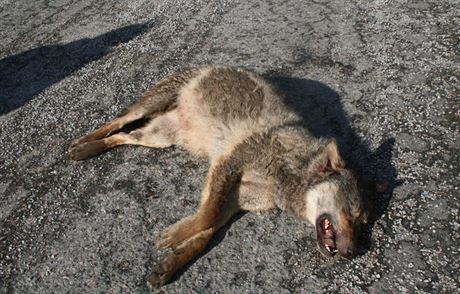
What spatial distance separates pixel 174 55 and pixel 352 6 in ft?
7.74

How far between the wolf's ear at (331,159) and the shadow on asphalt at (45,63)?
306 centimetres

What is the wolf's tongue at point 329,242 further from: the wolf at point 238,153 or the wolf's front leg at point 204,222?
the wolf's front leg at point 204,222

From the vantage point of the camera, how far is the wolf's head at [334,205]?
3434 mm

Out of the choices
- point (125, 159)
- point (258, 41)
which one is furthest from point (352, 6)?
point (125, 159)

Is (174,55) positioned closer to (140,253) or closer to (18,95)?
(18,95)

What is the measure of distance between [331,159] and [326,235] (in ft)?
1.91

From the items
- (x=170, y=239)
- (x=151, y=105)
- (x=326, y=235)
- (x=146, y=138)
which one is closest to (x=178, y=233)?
(x=170, y=239)

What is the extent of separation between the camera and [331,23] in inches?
234

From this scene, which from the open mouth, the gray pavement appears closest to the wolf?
the open mouth

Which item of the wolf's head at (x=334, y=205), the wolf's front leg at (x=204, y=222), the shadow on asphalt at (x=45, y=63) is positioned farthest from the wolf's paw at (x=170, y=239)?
the shadow on asphalt at (x=45, y=63)

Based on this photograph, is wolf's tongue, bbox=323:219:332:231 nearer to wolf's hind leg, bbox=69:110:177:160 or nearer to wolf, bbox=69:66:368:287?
wolf, bbox=69:66:368:287

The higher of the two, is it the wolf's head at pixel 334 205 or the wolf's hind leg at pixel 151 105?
the wolf's hind leg at pixel 151 105

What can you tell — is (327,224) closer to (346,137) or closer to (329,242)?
(329,242)

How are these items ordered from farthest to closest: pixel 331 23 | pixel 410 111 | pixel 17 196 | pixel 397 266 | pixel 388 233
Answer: pixel 331 23 < pixel 410 111 < pixel 17 196 < pixel 388 233 < pixel 397 266
